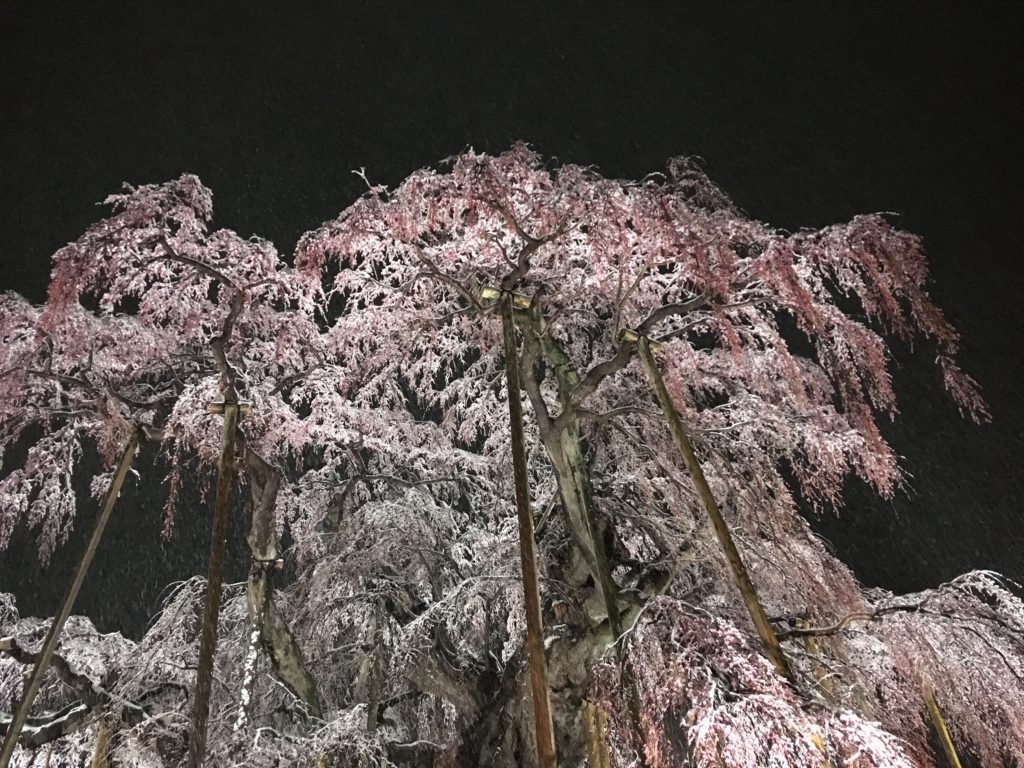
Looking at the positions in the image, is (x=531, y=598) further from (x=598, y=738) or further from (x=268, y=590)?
(x=268, y=590)

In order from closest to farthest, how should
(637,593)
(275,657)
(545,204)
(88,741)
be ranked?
(637,593)
(545,204)
(275,657)
(88,741)

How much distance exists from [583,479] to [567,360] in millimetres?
1268

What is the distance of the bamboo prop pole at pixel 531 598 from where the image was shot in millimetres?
2863

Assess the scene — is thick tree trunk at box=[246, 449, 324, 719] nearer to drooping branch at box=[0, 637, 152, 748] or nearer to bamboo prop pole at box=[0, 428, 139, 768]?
drooping branch at box=[0, 637, 152, 748]

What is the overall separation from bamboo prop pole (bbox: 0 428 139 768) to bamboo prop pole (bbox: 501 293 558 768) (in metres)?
2.68

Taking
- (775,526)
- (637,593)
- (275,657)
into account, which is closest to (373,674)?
(275,657)

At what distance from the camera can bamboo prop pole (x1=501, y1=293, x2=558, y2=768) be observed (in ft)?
9.39

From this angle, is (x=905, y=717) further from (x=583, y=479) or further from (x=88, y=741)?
(x=88, y=741)

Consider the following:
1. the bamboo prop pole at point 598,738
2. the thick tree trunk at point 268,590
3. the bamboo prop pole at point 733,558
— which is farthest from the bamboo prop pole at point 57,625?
the bamboo prop pole at point 733,558

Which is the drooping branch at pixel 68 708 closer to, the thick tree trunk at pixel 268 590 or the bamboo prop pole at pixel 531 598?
the thick tree trunk at pixel 268 590

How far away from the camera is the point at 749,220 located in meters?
5.44

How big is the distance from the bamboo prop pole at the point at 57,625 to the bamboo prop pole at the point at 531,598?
8.78 ft

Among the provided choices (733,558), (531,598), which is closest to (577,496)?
(733,558)

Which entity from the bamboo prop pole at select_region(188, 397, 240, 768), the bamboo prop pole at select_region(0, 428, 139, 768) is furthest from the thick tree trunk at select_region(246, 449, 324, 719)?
the bamboo prop pole at select_region(188, 397, 240, 768)
